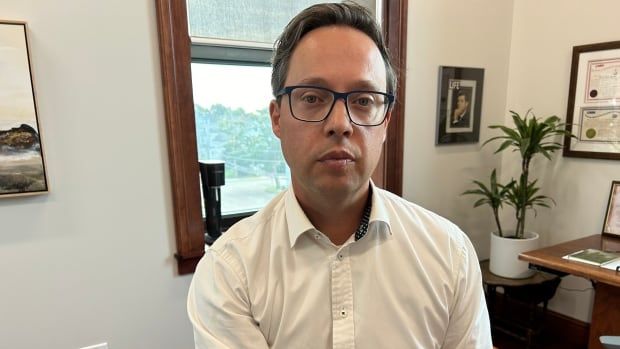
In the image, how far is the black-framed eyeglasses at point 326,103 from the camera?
866mm

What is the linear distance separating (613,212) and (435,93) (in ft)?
3.88

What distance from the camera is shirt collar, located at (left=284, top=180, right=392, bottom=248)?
0.94m

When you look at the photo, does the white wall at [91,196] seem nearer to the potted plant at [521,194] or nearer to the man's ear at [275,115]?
the man's ear at [275,115]

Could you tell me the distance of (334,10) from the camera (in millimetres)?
936

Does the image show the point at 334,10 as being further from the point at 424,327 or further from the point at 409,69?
the point at 409,69

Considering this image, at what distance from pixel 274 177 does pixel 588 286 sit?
203 cm

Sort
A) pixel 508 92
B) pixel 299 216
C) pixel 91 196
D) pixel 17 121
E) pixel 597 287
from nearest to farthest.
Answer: pixel 299 216 < pixel 17 121 < pixel 91 196 < pixel 597 287 < pixel 508 92

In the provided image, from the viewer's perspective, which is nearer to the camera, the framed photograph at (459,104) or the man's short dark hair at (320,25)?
the man's short dark hair at (320,25)

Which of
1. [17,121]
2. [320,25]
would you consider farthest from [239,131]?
[320,25]

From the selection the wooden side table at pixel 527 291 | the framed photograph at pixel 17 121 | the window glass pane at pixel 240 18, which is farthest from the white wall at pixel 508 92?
the framed photograph at pixel 17 121

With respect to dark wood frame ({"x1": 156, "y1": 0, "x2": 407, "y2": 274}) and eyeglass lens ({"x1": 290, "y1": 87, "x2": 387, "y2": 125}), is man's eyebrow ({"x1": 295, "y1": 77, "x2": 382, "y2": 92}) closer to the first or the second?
eyeglass lens ({"x1": 290, "y1": 87, "x2": 387, "y2": 125})

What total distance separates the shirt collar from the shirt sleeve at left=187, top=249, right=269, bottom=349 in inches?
6.6

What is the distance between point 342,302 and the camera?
0.92 m

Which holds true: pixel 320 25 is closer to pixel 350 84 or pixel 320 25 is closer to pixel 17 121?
pixel 350 84
